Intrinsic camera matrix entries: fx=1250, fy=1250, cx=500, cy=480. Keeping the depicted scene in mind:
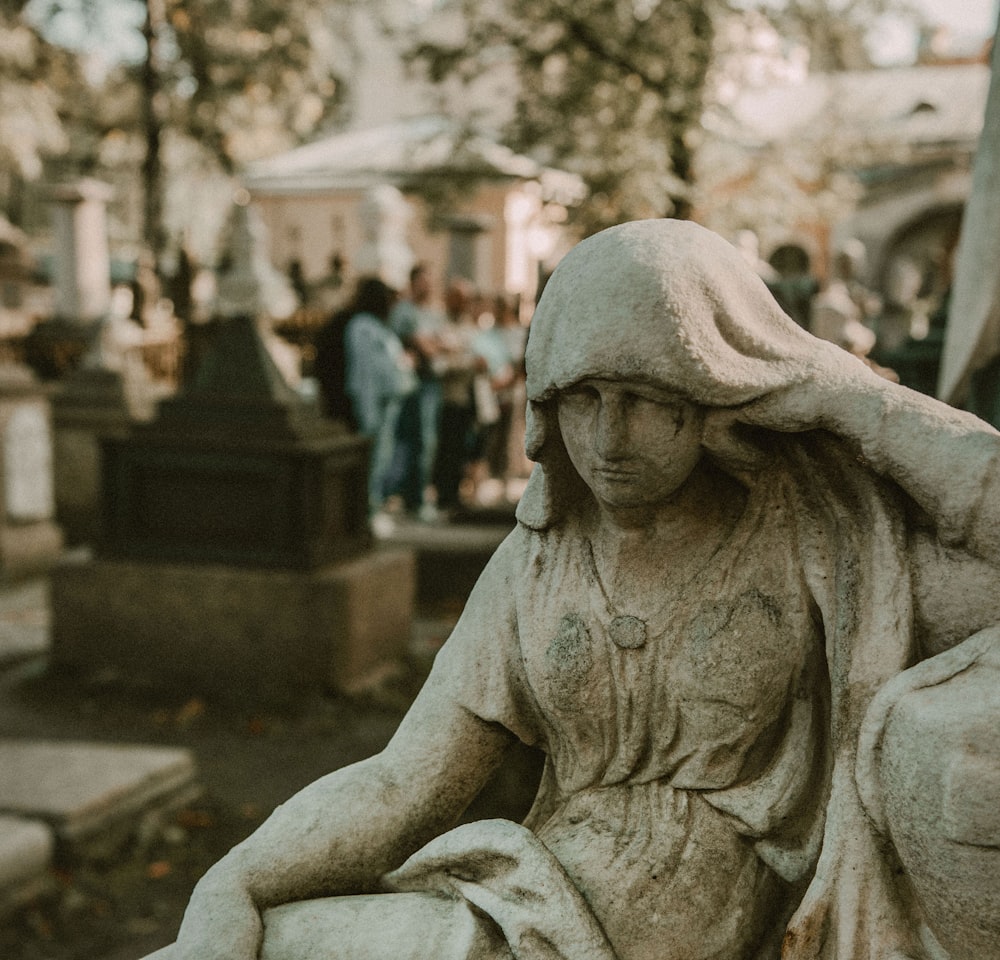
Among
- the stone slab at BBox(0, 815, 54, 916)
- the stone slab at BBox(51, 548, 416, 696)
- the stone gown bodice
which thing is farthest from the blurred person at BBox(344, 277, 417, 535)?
the stone gown bodice

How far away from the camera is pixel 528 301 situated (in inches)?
509

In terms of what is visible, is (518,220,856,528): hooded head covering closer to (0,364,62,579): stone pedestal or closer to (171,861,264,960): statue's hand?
(171,861,264,960): statue's hand

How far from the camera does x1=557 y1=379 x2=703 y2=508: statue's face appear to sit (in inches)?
61.0

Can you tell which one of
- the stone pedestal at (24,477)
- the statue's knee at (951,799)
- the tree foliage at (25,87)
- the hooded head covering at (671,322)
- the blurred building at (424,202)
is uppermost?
the tree foliage at (25,87)

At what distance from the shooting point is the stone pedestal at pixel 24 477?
8969 millimetres

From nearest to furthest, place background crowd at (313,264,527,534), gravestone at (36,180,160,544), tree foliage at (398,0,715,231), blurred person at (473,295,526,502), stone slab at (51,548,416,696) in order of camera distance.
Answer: stone slab at (51,548,416,696)
background crowd at (313,264,527,534)
gravestone at (36,180,160,544)
blurred person at (473,295,526,502)
tree foliage at (398,0,715,231)

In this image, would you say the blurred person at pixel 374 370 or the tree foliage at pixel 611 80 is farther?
the tree foliage at pixel 611 80

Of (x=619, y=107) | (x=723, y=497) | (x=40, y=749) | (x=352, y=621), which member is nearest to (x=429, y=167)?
(x=619, y=107)

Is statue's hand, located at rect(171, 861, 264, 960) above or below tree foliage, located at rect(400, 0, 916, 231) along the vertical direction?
below

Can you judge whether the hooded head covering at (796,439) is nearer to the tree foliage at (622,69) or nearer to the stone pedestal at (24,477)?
the stone pedestal at (24,477)

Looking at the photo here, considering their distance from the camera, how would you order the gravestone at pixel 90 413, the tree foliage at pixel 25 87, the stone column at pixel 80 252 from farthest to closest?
the tree foliage at pixel 25 87, the stone column at pixel 80 252, the gravestone at pixel 90 413

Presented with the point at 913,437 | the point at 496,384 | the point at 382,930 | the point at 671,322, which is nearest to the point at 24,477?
the point at 496,384

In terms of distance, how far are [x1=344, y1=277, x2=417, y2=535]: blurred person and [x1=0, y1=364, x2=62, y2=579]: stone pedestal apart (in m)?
2.38

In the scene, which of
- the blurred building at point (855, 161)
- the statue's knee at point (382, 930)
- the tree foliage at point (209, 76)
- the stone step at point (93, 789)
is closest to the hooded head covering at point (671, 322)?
the statue's knee at point (382, 930)
